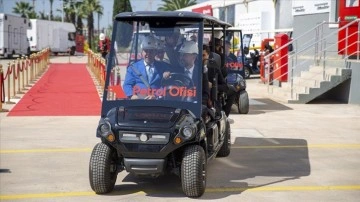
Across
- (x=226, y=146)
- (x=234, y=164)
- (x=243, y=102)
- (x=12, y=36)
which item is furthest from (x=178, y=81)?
(x=12, y=36)

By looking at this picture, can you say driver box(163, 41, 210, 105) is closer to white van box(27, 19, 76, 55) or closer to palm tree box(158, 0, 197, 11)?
white van box(27, 19, 76, 55)

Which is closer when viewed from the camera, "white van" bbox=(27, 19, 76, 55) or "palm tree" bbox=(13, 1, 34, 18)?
"white van" bbox=(27, 19, 76, 55)

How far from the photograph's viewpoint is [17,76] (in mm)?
19344

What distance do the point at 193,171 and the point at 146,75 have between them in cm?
133

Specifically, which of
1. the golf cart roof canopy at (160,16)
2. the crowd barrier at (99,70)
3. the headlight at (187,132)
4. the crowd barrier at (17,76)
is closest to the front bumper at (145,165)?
the headlight at (187,132)

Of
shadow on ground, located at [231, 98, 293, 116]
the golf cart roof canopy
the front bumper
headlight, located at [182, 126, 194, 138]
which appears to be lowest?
shadow on ground, located at [231, 98, 293, 116]

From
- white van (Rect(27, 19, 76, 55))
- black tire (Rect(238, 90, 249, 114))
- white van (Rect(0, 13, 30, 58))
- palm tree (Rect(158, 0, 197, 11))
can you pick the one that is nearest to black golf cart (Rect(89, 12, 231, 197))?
black tire (Rect(238, 90, 249, 114))

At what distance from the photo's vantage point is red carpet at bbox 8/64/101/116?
1427 cm

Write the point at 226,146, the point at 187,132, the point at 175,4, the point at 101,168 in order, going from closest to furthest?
the point at 187,132, the point at 101,168, the point at 226,146, the point at 175,4

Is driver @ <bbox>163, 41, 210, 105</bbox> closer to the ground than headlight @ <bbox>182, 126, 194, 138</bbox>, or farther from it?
farther from it

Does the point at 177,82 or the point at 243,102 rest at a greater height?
the point at 177,82

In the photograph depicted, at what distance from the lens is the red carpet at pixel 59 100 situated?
14.3 m

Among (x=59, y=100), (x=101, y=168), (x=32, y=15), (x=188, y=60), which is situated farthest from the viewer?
(x=32, y=15)

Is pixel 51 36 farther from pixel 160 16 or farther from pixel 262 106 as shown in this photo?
pixel 160 16
